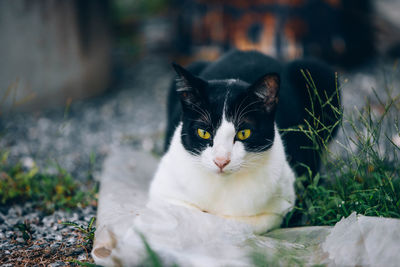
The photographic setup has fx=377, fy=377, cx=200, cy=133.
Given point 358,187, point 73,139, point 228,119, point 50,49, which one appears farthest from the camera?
point 50,49

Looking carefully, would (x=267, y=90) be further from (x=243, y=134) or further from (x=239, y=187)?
(x=239, y=187)

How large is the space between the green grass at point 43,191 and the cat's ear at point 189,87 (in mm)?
1019

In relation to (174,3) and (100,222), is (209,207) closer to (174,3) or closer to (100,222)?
(100,222)

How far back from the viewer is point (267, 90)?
75.0 inches

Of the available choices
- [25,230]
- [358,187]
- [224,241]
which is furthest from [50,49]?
[358,187]

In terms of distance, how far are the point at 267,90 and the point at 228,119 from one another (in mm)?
249

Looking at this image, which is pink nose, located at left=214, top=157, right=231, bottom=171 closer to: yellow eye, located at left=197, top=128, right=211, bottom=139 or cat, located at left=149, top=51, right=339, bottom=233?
cat, located at left=149, top=51, right=339, bottom=233

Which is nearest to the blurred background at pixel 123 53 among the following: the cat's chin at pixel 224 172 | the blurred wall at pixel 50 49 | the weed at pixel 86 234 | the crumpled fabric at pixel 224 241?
the blurred wall at pixel 50 49

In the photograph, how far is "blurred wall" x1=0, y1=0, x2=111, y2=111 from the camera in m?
4.03

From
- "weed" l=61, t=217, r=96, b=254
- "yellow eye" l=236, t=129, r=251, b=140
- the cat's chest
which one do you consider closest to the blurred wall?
"weed" l=61, t=217, r=96, b=254

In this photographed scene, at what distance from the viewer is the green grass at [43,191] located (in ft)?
8.07

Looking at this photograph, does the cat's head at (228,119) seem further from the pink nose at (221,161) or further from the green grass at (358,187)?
the green grass at (358,187)

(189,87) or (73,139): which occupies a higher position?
(189,87)

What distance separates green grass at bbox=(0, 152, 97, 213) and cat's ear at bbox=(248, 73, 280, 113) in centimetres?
132
